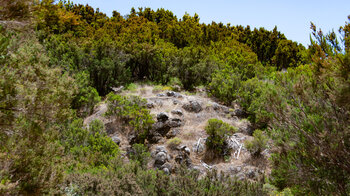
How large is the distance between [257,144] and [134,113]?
4107 mm

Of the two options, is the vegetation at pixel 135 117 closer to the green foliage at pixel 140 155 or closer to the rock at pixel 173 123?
the green foliage at pixel 140 155

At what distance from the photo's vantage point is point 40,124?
3600 millimetres

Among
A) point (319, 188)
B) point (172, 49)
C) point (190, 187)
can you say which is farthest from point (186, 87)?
point (319, 188)

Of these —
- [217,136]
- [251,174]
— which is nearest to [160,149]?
[217,136]

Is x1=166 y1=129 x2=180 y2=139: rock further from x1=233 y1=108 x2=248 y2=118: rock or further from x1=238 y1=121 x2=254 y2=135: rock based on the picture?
x1=233 y1=108 x2=248 y2=118: rock

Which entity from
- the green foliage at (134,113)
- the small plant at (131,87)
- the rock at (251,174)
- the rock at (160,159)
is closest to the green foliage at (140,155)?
the rock at (160,159)

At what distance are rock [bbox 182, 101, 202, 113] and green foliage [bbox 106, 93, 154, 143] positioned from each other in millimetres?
1687

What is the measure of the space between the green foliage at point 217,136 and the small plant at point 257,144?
708mm

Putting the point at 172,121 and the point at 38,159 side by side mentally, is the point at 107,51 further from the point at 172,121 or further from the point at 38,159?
the point at 38,159

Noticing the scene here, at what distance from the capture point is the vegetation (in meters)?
3.22

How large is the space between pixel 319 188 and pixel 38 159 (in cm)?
403

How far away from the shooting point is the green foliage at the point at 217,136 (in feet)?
26.0

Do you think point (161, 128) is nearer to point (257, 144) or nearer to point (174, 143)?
point (174, 143)

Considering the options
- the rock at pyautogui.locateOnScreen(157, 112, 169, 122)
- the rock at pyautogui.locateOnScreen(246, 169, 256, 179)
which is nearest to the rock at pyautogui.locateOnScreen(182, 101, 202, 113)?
the rock at pyautogui.locateOnScreen(157, 112, 169, 122)
